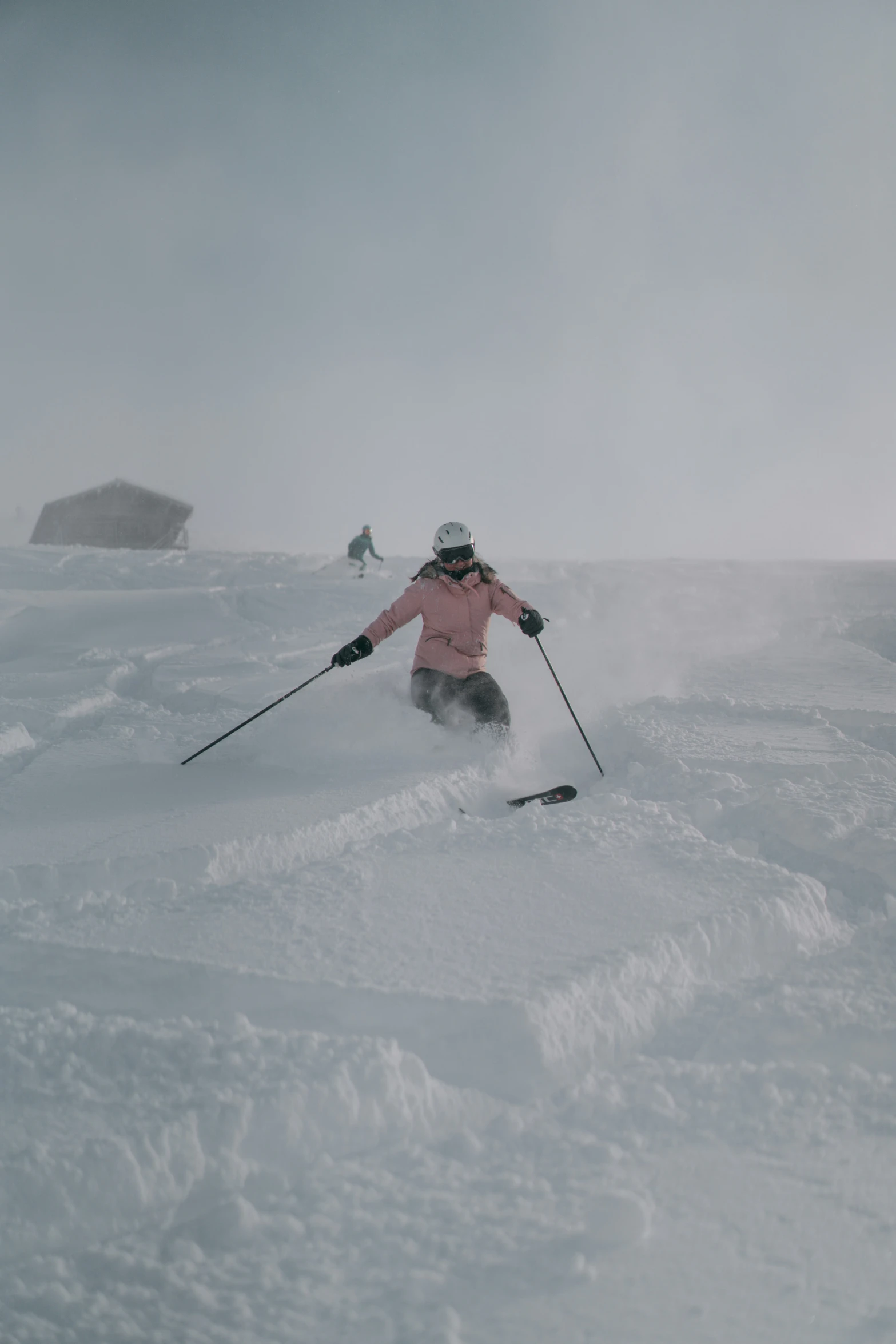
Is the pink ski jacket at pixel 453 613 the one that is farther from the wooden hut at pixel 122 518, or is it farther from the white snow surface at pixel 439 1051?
the wooden hut at pixel 122 518

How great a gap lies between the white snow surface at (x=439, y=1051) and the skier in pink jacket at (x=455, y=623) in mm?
742

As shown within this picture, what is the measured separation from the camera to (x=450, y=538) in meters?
4.75

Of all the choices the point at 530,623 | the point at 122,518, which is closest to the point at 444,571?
the point at 530,623

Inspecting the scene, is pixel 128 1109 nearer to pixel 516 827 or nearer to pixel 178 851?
pixel 178 851

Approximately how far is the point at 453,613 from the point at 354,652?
2.66 ft

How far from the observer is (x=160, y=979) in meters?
1.91

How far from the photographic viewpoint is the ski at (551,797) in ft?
11.8

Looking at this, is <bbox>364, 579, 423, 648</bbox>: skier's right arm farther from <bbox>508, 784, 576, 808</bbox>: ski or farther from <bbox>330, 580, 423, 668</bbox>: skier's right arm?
<bbox>508, 784, 576, 808</bbox>: ski

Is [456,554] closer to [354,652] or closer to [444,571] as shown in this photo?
[444,571]

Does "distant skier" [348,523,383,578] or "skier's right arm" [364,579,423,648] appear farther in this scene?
"distant skier" [348,523,383,578]

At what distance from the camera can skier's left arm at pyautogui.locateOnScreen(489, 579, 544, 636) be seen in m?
4.82

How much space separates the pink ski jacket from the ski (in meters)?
1.39

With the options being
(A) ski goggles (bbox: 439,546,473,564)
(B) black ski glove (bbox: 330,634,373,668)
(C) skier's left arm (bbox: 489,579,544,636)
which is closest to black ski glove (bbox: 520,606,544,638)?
(C) skier's left arm (bbox: 489,579,544,636)

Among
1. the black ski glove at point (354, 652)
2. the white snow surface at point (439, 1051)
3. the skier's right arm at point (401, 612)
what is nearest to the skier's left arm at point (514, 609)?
the skier's right arm at point (401, 612)
